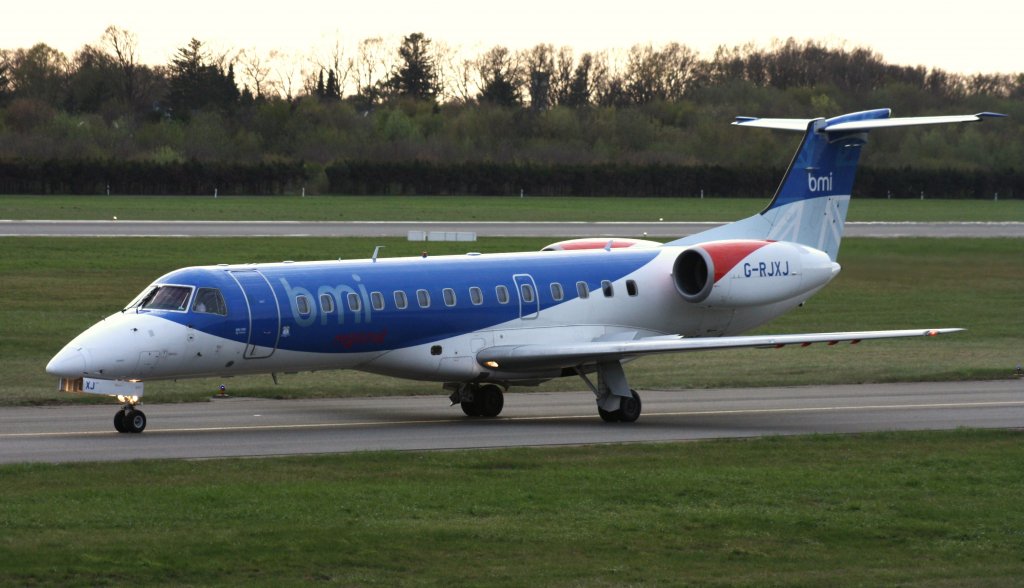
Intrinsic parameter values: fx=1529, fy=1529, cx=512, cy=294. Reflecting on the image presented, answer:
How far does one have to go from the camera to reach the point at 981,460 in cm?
2123

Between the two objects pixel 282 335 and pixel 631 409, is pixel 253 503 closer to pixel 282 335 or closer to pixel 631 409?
pixel 282 335

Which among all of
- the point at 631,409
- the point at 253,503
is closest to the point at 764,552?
the point at 253,503

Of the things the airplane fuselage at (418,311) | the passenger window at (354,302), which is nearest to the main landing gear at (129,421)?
the airplane fuselage at (418,311)

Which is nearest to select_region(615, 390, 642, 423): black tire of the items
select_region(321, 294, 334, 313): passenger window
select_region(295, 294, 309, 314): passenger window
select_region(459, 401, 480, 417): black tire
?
select_region(459, 401, 480, 417): black tire

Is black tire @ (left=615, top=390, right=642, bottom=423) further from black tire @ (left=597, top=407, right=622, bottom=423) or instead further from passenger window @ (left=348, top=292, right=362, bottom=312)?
passenger window @ (left=348, top=292, right=362, bottom=312)

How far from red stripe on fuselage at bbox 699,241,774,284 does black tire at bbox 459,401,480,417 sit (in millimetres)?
5142

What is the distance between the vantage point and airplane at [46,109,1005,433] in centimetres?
Answer: 2388

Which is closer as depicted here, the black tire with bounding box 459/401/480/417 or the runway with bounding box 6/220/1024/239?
the black tire with bounding box 459/401/480/417

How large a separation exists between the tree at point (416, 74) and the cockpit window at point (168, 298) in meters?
126

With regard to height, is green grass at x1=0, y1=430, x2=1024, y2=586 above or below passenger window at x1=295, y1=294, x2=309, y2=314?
below

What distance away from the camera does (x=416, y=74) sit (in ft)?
490

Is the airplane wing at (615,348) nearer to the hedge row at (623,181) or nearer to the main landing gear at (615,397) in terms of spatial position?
the main landing gear at (615,397)

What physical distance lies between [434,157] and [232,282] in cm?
9256

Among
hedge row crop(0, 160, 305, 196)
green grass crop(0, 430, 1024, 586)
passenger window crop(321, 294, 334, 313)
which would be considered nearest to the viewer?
green grass crop(0, 430, 1024, 586)
